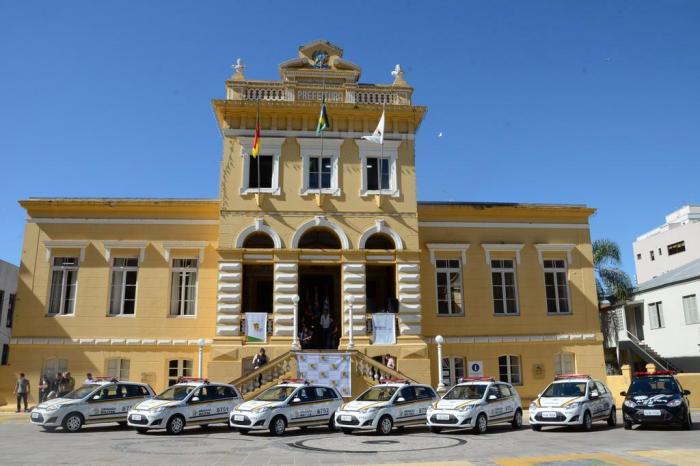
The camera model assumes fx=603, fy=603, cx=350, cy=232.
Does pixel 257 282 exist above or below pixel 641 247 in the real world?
below

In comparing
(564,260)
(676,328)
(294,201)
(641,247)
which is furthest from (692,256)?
(294,201)

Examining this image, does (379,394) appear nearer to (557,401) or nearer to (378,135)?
(557,401)

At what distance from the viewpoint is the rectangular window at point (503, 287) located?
29.6 m

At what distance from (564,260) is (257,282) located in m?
15.4

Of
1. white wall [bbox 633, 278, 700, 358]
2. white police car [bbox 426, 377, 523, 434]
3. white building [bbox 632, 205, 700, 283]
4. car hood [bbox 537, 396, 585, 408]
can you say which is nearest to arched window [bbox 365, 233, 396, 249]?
white police car [bbox 426, 377, 523, 434]

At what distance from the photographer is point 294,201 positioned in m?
27.1

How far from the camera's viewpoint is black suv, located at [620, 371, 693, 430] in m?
17.7

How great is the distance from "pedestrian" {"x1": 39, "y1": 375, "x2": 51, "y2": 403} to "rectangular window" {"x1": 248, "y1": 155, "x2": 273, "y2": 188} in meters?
12.2

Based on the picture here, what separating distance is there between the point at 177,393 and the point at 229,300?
7168 mm

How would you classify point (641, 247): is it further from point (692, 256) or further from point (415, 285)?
point (415, 285)

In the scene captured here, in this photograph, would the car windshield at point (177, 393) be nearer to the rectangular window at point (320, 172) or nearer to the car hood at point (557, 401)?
the car hood at point (557, 401)

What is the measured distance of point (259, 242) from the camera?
89.5ft

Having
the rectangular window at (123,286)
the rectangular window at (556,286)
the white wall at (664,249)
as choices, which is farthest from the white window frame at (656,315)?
the rectangular window at (123,286)

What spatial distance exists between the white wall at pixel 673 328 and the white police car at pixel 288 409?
27402mm
